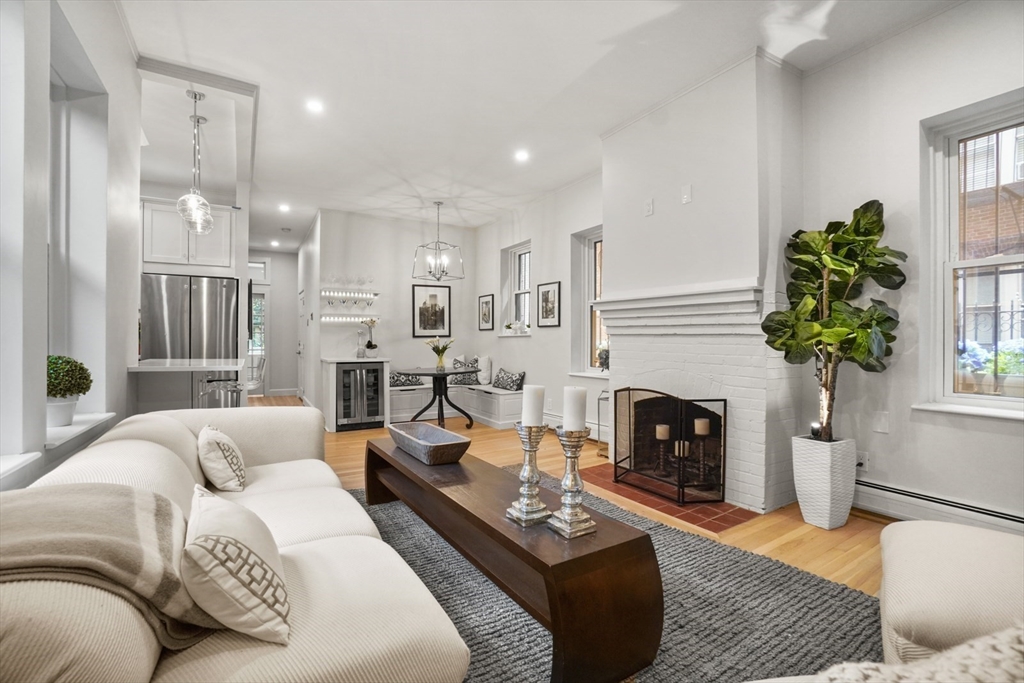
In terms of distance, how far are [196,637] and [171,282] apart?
198 inches

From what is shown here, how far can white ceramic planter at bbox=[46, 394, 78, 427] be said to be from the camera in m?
1.88

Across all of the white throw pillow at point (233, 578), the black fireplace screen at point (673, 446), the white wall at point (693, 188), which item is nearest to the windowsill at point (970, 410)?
the black fireplace screen at point (673, 446)

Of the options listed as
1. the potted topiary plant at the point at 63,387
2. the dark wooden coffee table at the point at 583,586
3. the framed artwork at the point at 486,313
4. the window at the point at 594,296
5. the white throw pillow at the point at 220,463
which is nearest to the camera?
the dark wooden coffee table at the point at 583,586

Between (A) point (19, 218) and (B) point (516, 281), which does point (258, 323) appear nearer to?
(B) point (516, 281)

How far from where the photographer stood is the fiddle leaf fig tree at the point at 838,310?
2707 mm

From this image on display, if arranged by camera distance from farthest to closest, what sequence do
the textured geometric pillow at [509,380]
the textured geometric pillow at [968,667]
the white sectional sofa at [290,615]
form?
the textured geometric pillow at [509,380], the white sectional sofa at [290,615], the textured geometric pillow at [968,667]

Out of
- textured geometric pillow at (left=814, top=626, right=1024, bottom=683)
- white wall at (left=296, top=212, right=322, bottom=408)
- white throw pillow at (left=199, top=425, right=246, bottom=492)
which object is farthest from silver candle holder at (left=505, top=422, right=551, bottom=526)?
white wall at (left=296, top=212, right=322, bottom=408)

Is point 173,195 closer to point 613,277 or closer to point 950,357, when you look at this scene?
point 613,277

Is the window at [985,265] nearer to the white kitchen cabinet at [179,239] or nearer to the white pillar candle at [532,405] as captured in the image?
the white pillar candle at [532,405]

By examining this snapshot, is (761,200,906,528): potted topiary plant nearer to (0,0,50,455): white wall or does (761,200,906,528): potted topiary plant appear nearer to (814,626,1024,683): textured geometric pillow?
(814,626,1024,683): textured geometric pillow

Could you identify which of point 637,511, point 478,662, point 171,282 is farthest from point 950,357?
point 171,282

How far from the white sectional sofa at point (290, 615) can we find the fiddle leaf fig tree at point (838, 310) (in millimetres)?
2505

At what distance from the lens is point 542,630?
1769mm

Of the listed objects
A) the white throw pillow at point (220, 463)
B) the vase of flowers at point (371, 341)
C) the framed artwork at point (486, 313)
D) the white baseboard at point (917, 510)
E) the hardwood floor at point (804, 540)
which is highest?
the framed artwork at point (486, 313)
